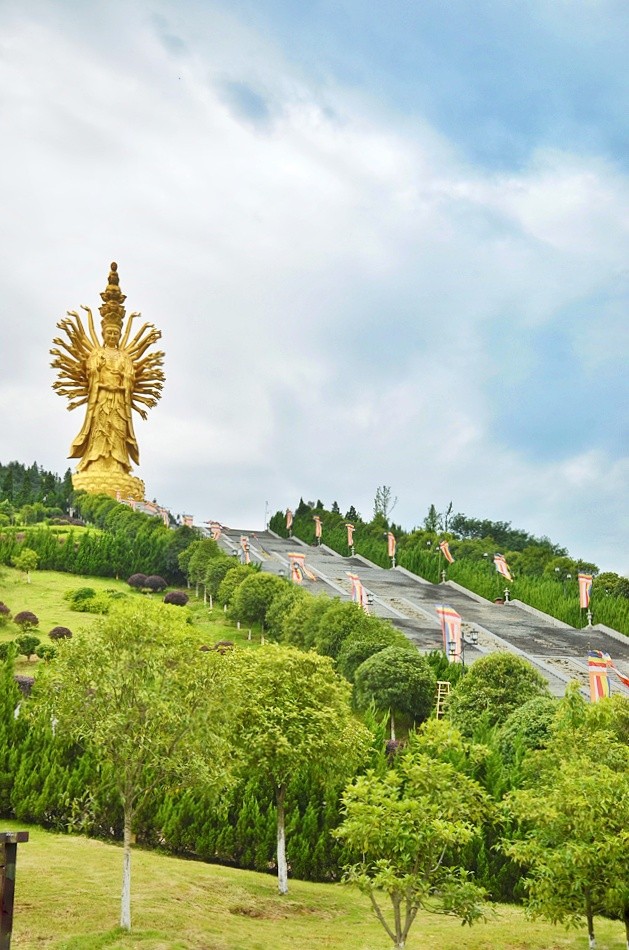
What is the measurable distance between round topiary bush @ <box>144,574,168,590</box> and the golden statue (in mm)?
17594

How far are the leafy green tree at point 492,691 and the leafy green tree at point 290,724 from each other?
240 inches

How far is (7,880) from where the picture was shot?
9.09 metres

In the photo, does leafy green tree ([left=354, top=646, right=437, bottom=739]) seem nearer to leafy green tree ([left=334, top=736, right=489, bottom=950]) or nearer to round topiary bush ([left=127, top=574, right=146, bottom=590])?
leafy green tree ([left=334, top=736, right=489, bottom=950])

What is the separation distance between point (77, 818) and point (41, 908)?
515cm

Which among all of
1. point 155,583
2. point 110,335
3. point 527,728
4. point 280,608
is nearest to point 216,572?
point 155,583

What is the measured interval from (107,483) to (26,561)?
17925 mm

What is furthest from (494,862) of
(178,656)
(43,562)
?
(43,562)

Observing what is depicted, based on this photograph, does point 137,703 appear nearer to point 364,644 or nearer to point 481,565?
point 364,644

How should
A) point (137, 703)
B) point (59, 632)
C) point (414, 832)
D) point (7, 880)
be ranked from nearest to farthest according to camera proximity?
point (7, 880) < point (414, 832) < point (137, 703) < point (59, 632)

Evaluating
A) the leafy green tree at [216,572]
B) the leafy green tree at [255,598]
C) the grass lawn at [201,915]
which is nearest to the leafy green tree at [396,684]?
the grass lawn at [201,915]

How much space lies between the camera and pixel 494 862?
52.6 feet

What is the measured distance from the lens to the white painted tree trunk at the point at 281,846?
14.4 m

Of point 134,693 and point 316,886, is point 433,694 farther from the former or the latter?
point 134,693

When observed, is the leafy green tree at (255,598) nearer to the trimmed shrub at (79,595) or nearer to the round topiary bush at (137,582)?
the trimmed shrub at (79,595)
